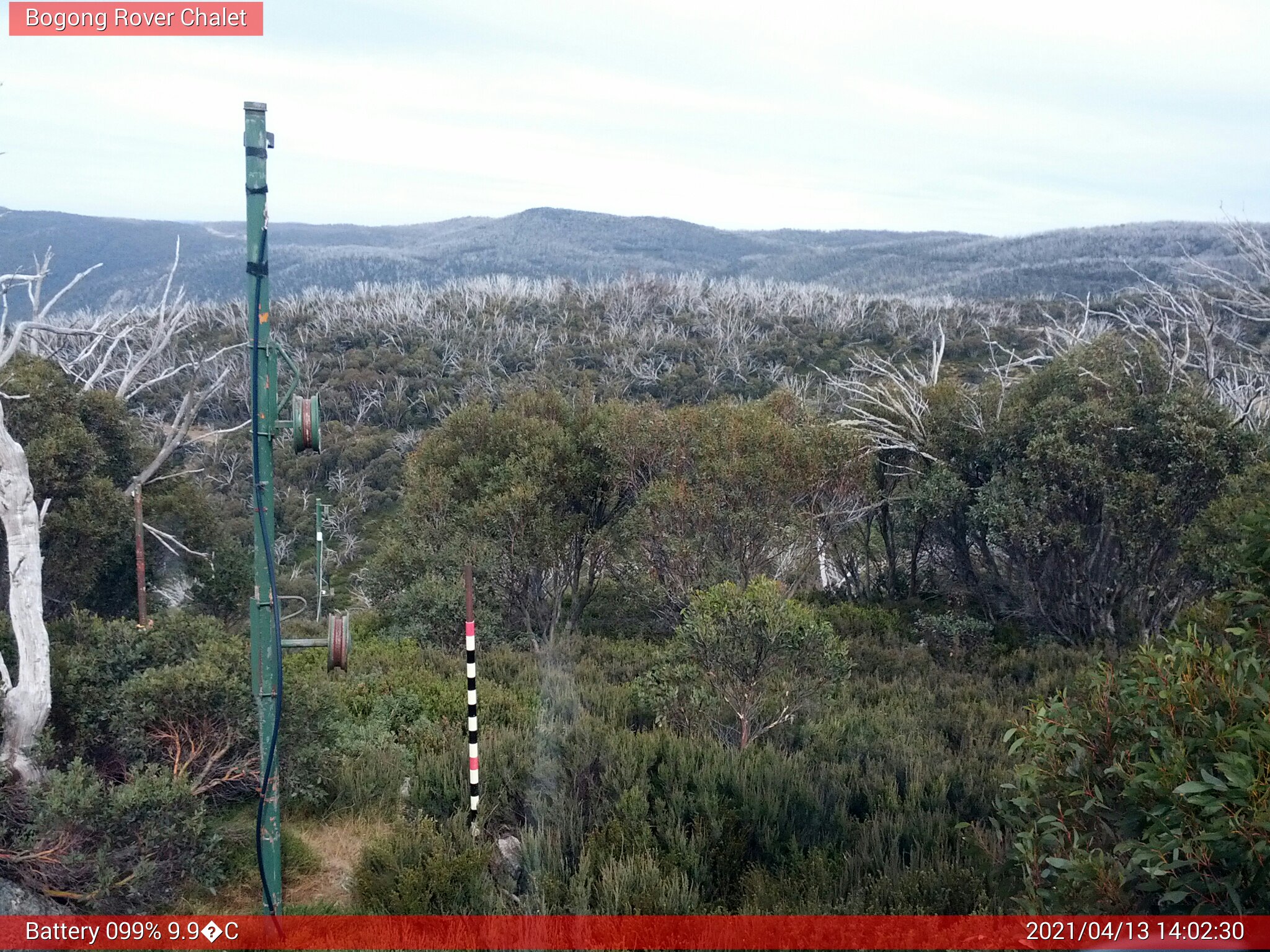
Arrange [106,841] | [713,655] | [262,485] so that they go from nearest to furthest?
[262,485] < [106,841] < [713,655]

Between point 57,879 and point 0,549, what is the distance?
7.22 meters

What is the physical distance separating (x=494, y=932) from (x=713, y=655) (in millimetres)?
3963

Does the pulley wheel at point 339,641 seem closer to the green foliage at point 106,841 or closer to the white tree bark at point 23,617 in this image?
the green foliage at point 106,841

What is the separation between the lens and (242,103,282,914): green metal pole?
4.45 meters

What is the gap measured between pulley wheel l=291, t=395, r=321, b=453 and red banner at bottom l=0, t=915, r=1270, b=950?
7.86ft

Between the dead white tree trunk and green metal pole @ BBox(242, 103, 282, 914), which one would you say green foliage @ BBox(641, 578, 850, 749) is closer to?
green metal pole @ BBox(242, 103, 282, 914)

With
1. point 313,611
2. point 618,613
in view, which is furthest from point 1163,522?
point 313,611

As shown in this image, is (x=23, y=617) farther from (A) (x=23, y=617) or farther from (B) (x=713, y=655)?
(B) (x=713, y=655)

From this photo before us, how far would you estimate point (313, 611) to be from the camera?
24938 millimetres

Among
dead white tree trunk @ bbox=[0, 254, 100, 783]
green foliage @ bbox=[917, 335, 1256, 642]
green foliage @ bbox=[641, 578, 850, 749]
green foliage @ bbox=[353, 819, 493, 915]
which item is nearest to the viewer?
green foliage @ bbox=[353, 819, 493, 915]

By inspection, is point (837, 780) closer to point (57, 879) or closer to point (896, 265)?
point (57, 879)

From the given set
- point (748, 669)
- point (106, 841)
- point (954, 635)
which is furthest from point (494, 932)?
point (954, 635)

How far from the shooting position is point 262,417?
4.54 m

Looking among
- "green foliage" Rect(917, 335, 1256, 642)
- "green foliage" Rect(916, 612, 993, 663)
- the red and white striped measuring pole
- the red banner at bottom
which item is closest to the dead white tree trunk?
the red banner at bottom
